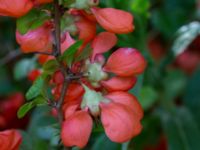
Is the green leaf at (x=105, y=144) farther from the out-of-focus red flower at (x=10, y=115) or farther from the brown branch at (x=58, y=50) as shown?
the out-of-focus red flower at (x=10, y=115)

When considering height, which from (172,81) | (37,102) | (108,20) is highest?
(108,20)

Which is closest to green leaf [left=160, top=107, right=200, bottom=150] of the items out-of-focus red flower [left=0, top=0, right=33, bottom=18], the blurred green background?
the blurred green background

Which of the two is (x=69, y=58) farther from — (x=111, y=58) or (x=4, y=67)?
(x=4, y=67)

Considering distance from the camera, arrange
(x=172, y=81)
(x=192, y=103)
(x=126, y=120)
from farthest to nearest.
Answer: (x=172, y=81)
(x=192, y=103)
(x=126, y=120)

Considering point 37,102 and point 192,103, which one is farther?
point 192,103

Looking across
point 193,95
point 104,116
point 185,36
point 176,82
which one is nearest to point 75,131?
point 104,116

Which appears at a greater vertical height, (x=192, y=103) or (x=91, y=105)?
(x=91, y=105)

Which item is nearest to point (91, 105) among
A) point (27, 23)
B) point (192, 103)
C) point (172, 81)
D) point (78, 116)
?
point (78, 116)

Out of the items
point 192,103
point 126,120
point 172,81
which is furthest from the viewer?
point 172,81
